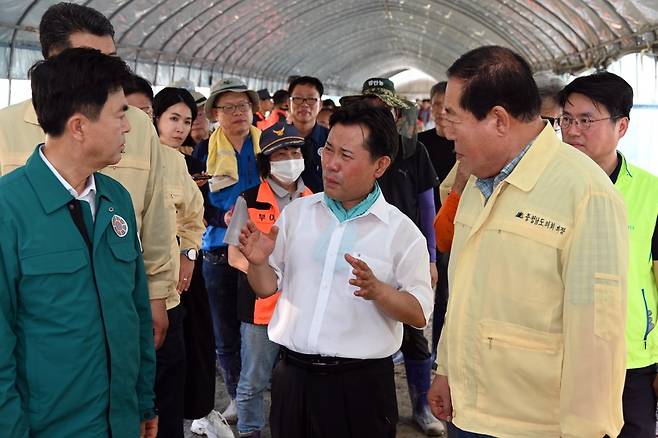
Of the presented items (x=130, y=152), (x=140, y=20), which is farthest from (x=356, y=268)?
(x=140, y=20)

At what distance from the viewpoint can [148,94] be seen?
4.05 meters

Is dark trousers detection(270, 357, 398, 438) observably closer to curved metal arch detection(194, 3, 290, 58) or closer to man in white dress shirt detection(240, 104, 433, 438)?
man in white dress shirt detection(240, 104, 433, 438)

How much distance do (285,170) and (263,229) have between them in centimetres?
37

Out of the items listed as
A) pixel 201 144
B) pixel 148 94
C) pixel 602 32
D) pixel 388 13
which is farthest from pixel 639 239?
pixel 388 13

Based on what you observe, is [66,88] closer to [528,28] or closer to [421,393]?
[421,393]

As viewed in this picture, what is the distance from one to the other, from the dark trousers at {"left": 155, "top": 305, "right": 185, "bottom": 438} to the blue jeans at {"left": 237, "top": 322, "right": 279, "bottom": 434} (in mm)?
661

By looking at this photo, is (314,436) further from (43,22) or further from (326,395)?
(43,22)

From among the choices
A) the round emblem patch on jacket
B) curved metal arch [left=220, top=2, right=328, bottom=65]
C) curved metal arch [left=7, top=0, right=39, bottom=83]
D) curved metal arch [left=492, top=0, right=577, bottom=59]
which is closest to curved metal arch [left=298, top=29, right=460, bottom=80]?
curved metal arch [left=220, top=2, right=328, bottom=65]

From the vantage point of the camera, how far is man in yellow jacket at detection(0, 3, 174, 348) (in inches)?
98.5

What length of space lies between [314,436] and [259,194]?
1.49 metres

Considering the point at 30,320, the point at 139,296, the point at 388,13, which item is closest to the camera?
the point at 30,320

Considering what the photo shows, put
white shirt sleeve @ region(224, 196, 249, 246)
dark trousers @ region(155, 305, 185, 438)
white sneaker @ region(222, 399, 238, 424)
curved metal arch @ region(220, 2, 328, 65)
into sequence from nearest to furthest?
dark trousers @ region(155, 305, 185, 438), white shirt sleeve @ region(224, 196, 249, 246), white sneaker @ region(222, 399, 238, 424), curved metal arch @ region(220, 2, 328, 65)

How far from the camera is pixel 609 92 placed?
279 centimetres

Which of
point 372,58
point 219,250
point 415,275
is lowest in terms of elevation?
point 219,250
